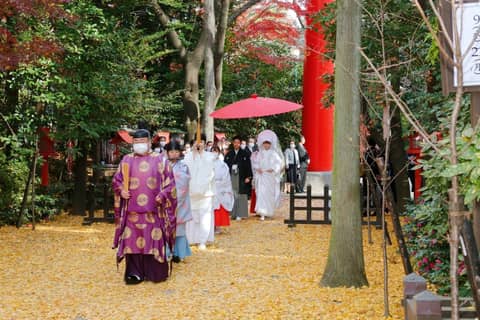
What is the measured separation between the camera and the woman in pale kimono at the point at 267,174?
1479cm

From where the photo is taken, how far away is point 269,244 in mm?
11094

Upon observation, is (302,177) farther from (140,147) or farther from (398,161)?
(140,147)

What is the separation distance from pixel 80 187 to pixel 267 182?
159 inches

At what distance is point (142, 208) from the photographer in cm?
801

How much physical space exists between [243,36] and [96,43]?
451 inches

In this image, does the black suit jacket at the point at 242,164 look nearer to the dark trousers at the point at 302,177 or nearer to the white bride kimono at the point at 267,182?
the white bride kimono at the point at 267,182

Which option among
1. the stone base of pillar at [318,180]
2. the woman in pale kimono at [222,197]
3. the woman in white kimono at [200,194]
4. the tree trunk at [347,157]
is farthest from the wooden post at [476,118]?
the stone base of pillar at [318,180]

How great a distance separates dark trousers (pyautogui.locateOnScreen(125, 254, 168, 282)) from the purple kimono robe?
123 millimetres

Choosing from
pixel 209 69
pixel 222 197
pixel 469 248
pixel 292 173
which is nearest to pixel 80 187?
pixel 222 197

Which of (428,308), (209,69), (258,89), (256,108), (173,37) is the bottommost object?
(428,308)

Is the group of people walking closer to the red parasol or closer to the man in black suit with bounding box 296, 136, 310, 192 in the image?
the red parasol

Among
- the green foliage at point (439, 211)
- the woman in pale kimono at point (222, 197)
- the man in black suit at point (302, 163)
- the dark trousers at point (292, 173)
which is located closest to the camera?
the green foliage at point (439, 211)

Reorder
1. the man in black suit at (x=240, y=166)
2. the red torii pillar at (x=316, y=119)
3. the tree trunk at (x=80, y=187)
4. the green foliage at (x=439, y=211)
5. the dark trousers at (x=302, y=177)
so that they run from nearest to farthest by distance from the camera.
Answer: the green foliage at (x=439, y=211)
the tree trunk at (x=80, y=187)
the man in black suit at (x=240, y=166)
the red torii pillar at (x=316, y=119)
the dark trousers at (x=302, y=177)

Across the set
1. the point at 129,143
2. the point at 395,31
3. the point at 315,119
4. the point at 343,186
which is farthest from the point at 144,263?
the point at 315,119
